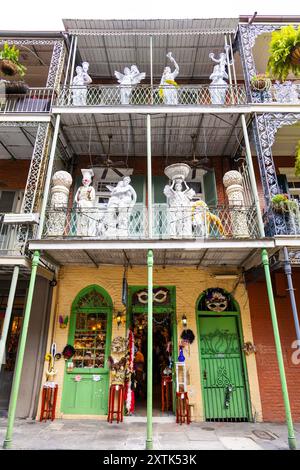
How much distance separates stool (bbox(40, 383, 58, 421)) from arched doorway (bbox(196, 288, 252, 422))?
146 inches

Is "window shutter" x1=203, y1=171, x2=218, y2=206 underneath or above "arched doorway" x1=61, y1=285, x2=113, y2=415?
above

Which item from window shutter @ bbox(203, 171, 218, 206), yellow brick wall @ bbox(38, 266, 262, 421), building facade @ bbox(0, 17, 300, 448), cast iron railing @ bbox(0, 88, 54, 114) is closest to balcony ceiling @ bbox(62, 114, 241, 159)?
building facade @ bbox(0, 17, 300, 448)

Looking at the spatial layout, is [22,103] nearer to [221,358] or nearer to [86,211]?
[86,211]

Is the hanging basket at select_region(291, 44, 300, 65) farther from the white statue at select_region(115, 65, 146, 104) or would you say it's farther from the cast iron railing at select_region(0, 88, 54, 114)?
the cast iron railing at select_region(0, 88, 54, 114)

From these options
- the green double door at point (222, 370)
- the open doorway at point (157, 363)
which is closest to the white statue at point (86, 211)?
the open doorway at point (157, 363)

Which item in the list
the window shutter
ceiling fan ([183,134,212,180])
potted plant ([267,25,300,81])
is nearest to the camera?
potted plant ([267,25,300,81])

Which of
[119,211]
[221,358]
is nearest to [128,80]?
[119,211]

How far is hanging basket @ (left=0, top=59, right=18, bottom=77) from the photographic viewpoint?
8406mm

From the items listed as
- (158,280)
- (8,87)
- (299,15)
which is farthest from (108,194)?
(299,15)

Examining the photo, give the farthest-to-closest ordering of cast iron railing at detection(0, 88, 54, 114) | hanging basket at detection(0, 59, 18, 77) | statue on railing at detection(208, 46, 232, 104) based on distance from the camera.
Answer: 1. cast iron railing at detection(0, 88, 54, 114)
2. hanging basket at detection(0, 59, 18, 77)
3. statue on railing at detection(208, 46, 232, 104)

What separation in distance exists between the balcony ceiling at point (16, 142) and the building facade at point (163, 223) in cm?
6

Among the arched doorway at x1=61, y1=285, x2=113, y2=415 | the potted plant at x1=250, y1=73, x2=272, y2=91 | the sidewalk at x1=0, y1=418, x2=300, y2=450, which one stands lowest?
the sidewalk at x1=0, y1=418, x2=300, y2=450

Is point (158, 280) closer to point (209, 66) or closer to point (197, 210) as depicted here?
point (197, 210)

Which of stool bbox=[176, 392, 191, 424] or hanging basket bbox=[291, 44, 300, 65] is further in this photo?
stool bbox=[176, 392, 191, 424]
